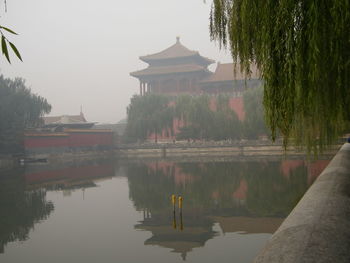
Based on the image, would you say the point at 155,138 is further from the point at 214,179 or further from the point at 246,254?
the point at 246,254

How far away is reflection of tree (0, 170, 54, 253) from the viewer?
9088 millimetres

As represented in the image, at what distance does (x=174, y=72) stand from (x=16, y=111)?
18.8m

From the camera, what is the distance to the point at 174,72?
43500 millimetres

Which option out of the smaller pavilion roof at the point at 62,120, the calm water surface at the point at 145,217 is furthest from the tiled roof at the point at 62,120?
the calm water surface at the point at 145,217

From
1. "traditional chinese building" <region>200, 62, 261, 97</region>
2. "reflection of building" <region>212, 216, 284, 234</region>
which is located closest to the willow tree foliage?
"reflection of building" <region>212, 216, 284, 234</region>

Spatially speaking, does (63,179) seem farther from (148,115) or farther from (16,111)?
(148,115)

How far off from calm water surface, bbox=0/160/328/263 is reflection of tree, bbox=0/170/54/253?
0.08 feet

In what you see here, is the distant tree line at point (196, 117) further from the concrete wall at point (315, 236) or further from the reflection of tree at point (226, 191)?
the concrete wall at point (315, 236)

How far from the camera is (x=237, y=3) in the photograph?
3348 mm

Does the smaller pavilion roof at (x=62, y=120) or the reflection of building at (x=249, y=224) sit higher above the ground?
the smaller pavilion roof at (x=62, y=120)

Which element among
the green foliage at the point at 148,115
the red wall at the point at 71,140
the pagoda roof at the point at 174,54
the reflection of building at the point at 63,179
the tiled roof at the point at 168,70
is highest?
the pagoda roof at the point at 174,54

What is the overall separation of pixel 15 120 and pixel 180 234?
23704 mm

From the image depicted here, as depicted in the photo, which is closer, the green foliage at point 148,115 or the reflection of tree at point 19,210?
the reflection of tree at point 19,210

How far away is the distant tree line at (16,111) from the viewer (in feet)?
91.8
